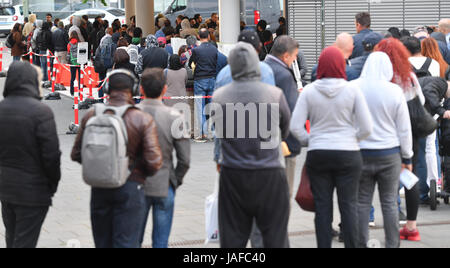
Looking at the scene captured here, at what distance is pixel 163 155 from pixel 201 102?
328 inches

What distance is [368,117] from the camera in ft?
21.3

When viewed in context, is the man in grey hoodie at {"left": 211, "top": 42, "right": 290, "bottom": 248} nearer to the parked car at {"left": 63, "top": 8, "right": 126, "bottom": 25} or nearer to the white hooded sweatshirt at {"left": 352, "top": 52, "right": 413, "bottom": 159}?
the white hooded sweatshirt at {"left": 352, "top": 52, "right": 413, "bottom": 159}

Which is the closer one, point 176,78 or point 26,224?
point 26,224

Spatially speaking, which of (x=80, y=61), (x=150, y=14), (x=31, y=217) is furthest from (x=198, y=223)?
(x=150, y=14)

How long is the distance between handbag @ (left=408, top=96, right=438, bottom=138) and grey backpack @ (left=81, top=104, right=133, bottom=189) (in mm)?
3151

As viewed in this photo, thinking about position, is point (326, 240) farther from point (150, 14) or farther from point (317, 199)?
point (150, 14)

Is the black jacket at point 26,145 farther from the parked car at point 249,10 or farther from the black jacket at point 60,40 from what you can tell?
the parked car at point 249,10

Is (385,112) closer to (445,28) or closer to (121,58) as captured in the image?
(445,28)

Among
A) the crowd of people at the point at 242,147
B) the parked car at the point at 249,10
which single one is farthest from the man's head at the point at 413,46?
the parked car at the point at 249,10

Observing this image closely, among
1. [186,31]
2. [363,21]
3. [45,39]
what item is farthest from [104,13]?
[363,21]

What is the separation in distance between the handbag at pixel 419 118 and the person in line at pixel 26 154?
11.2 feet

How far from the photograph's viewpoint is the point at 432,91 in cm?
872

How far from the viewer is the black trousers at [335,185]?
6.44 meters

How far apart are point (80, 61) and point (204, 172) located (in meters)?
8.06
